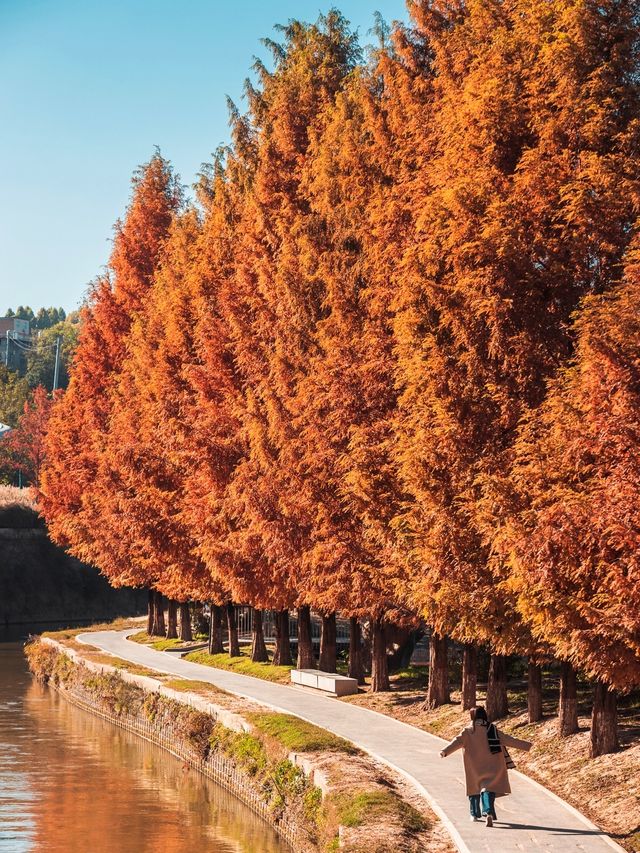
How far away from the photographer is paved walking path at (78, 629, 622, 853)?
1476cm

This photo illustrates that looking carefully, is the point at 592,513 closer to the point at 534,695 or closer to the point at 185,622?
the point at 534,695

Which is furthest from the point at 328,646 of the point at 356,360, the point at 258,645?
the point at 356,360

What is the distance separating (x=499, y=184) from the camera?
2088 cm

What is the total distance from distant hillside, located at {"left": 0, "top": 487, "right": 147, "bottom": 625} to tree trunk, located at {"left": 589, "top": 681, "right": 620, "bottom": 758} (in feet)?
234

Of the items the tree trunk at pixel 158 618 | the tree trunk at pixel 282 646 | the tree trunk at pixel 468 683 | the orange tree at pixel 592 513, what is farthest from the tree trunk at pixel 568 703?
the tree trunk at pixel 158 618

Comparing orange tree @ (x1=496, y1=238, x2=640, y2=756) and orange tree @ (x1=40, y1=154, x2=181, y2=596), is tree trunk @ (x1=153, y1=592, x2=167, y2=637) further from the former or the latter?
orange tree @ (x1=496, y1=238, x2=640, y2=756)

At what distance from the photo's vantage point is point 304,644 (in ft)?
120

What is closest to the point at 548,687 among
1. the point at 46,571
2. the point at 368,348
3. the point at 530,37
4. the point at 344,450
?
the point at 344,450

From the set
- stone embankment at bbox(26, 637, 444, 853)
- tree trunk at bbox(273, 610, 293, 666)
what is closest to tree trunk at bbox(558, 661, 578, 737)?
stone embankment at bbox(26, 637, 444, 853)

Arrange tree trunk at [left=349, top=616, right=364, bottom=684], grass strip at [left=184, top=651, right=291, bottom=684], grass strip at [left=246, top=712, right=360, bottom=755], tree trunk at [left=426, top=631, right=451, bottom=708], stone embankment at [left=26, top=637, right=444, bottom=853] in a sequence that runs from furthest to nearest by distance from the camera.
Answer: grass strip at [left=184, top=651, right=291, bottom=684], tree trunk at [left=349, top=616, right=364, bottom=684], tree trunk at [left=426, top=631, right=451, bottom=708], grass strip at [left=246, top=712, right=360, bottom=755], stone embankment at [left=26, top=637, right=444, bottom=853]

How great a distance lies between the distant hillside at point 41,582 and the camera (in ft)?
284

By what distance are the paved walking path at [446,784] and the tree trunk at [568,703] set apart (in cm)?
190

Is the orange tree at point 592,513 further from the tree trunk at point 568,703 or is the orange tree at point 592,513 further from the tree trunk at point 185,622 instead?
the tree trunk at point 185,622

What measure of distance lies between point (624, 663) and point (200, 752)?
544 inches
